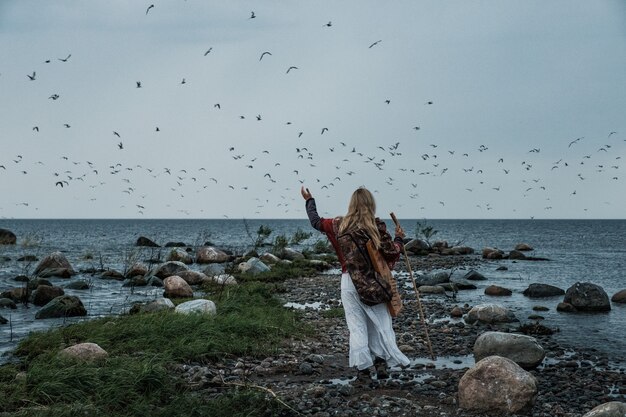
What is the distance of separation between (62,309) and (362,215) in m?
9.23

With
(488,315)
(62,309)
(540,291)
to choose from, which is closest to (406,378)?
(488,315)

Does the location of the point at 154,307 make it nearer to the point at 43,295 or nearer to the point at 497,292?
the point at 43,295

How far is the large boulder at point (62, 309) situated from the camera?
1384 cm

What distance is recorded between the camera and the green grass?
6367mm

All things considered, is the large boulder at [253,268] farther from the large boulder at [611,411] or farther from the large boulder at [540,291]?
the large boulder at [611,411]

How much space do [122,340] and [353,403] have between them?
4307 mm

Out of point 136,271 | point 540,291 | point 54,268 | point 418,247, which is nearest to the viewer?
point 540,291

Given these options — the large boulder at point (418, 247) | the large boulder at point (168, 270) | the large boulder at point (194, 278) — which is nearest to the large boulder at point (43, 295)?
the large boulder at point (194, 278)

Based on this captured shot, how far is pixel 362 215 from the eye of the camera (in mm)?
7891

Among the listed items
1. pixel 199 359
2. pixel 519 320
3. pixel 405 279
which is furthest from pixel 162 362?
pixel 405 279

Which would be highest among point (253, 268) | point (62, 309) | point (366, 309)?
point (366, 309)

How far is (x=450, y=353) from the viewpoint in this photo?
1002cm

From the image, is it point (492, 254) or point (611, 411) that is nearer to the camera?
point (611, 411)

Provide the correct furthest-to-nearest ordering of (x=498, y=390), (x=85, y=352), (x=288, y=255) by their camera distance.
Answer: (x=288, y=255)
(x=85, y=352)
(x=498, y=390)
